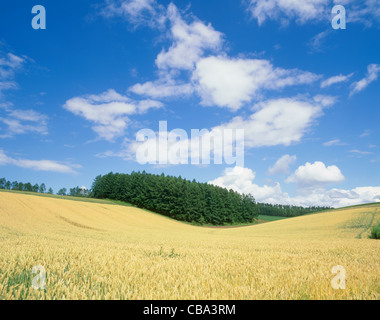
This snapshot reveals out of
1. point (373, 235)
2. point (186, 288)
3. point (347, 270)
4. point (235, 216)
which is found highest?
point (186, 288)

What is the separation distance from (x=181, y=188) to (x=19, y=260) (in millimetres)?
80291

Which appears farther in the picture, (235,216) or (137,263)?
(235,216)

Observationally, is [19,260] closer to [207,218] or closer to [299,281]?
[299,281]

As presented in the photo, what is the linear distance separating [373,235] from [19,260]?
25.8 m

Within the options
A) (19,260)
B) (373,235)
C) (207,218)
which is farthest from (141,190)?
(19,260)
